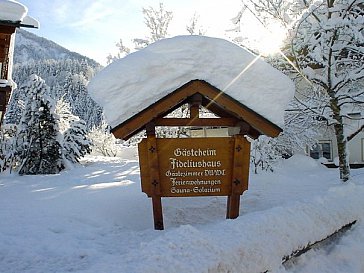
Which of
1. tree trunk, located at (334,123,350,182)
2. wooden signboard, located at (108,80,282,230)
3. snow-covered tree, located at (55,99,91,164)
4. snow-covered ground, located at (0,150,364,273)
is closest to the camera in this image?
snow-covered ground, located at (0,150,364,273)

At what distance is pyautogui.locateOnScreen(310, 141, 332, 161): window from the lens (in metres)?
18.1

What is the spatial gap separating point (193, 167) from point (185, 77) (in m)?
1.37

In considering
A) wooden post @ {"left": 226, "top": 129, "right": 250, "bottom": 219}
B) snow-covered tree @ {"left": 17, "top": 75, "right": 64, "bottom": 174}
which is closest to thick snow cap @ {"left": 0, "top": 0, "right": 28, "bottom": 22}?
wooden post @ {"left": 226, "top": 129, "right": 250, "bottom": 219}

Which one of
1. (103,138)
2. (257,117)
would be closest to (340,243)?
(257,117)

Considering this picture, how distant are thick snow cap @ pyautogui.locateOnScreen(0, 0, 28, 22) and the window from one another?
586 inches

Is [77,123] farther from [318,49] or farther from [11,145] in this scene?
[318,49]

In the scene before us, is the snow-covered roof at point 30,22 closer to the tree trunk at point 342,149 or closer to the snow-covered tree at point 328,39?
the snow-covered tree at point 328,39

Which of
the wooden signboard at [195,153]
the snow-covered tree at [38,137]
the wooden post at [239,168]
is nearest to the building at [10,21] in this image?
the wooden signboard at [195,153]

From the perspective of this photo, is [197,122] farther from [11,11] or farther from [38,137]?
[38,137]

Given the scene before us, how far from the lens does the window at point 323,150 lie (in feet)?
59.3

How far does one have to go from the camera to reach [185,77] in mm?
5223

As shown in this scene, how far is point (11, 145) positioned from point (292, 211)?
16085mm

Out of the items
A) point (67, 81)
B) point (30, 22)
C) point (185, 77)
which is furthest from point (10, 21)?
point (67, 81)

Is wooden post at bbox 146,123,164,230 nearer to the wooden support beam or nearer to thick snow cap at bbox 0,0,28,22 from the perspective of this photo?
the wooden support beam
